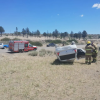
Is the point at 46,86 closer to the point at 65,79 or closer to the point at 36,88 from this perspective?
the point at 36,88

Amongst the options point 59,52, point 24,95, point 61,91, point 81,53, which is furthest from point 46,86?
point 81,53

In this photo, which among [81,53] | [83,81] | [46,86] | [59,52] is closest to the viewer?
[46,86]

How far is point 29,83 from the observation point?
5.69 meters

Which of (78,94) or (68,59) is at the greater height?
(68,59)

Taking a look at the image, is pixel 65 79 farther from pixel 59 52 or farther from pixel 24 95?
pixel 59 52

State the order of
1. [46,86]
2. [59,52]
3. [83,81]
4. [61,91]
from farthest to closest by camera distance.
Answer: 1. [59,52]
2. [83,81]
3. [46,86]
4. [61,91]

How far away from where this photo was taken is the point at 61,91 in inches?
191

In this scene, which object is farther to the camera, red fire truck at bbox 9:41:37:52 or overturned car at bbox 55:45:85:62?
red fire truck at bbox 9:41:37:52

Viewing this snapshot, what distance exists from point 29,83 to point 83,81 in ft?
8.33

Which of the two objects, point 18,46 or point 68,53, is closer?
point 68,53

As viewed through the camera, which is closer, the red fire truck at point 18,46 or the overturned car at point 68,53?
the overturned car at point 68,53

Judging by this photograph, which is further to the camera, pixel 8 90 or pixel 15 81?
pixel 15 81

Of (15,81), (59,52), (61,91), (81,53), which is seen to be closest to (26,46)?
(81,53)

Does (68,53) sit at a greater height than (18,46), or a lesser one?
lesser
